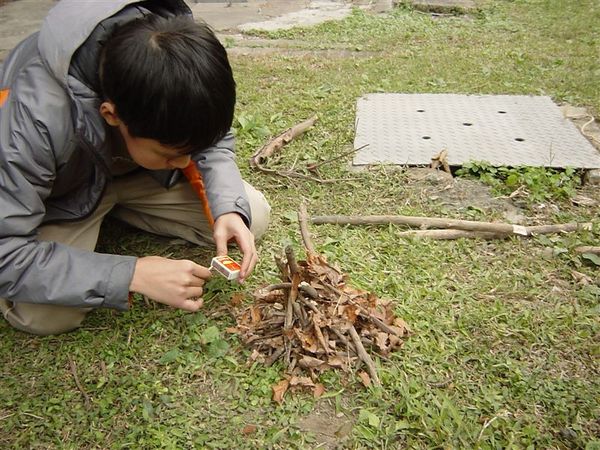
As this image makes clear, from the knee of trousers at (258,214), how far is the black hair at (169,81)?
763 mm

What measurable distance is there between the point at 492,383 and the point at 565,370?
245 mm

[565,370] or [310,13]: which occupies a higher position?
[565,370]

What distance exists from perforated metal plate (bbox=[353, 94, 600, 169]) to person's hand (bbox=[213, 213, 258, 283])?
3.70 ft

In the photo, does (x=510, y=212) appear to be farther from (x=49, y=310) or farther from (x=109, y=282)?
(x=49, y=310)

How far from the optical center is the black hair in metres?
1.41

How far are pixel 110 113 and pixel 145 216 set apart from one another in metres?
0.84

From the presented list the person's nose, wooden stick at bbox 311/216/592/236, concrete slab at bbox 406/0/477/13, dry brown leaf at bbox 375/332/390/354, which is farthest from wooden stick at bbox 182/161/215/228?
concrete slab at bbox 406/0/477/13

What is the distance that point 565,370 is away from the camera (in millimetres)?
1775

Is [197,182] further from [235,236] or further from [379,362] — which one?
[379,362]

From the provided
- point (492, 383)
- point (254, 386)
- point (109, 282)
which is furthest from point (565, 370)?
point (109, 282)

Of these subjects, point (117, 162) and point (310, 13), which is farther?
point (310, 13)

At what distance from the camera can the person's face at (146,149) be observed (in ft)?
5.15

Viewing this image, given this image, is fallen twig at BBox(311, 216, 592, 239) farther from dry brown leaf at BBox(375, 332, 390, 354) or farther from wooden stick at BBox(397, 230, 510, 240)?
dry brown leaf at BBox(375, 332, 390, 354)

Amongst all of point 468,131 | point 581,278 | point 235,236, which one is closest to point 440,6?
point 468,131
